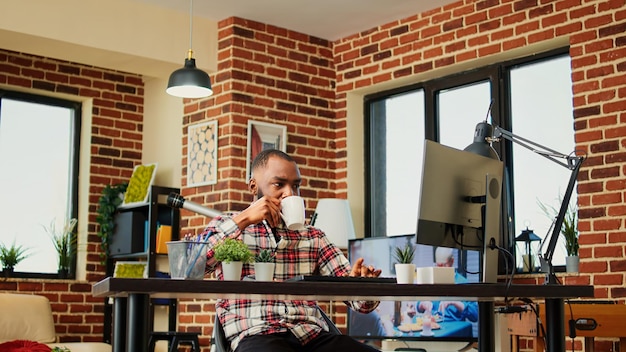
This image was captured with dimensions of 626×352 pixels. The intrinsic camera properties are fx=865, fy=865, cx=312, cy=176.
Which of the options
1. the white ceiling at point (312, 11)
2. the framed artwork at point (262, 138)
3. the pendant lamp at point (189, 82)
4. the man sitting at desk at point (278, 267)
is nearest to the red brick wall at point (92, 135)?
the white ceiling at point (312, 11)

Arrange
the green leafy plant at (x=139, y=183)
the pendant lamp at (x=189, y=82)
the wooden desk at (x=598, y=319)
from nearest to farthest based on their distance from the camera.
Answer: the wooden desk at (x=598, y=319) < the pendant lamp at (x=189, y=82) < the green leafy plant at (x=139, y=183)

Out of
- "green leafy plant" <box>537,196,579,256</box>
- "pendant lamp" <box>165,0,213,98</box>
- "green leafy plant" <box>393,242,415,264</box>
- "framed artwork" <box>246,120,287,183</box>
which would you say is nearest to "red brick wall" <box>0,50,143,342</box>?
"framed artwork" <box>246,120,287,183</box>

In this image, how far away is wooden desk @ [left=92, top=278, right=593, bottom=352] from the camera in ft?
6.68

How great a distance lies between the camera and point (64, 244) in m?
6.79

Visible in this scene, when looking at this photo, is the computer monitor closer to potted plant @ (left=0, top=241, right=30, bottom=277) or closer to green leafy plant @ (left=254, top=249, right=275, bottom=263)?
green leafy plant @ (left=254, top=249, right=275, bottom=263)

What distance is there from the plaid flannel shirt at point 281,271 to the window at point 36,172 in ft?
14.3

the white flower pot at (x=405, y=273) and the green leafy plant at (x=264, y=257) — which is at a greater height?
the green leafy plant at (x=264, y=257)

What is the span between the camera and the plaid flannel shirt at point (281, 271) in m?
2.63

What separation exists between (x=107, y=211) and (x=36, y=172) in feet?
2.15

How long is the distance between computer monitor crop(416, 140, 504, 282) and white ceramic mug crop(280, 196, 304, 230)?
14.1 inches

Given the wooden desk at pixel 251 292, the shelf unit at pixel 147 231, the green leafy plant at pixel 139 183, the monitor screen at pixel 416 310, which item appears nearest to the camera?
the wooden desk at pixel 251 292

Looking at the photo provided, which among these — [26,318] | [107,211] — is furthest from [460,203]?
[107,211]

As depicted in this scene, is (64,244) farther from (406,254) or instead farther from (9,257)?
(406,254)

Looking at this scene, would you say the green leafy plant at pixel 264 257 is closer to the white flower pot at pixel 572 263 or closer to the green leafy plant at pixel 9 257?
the white flower pot at pixel 572 263
